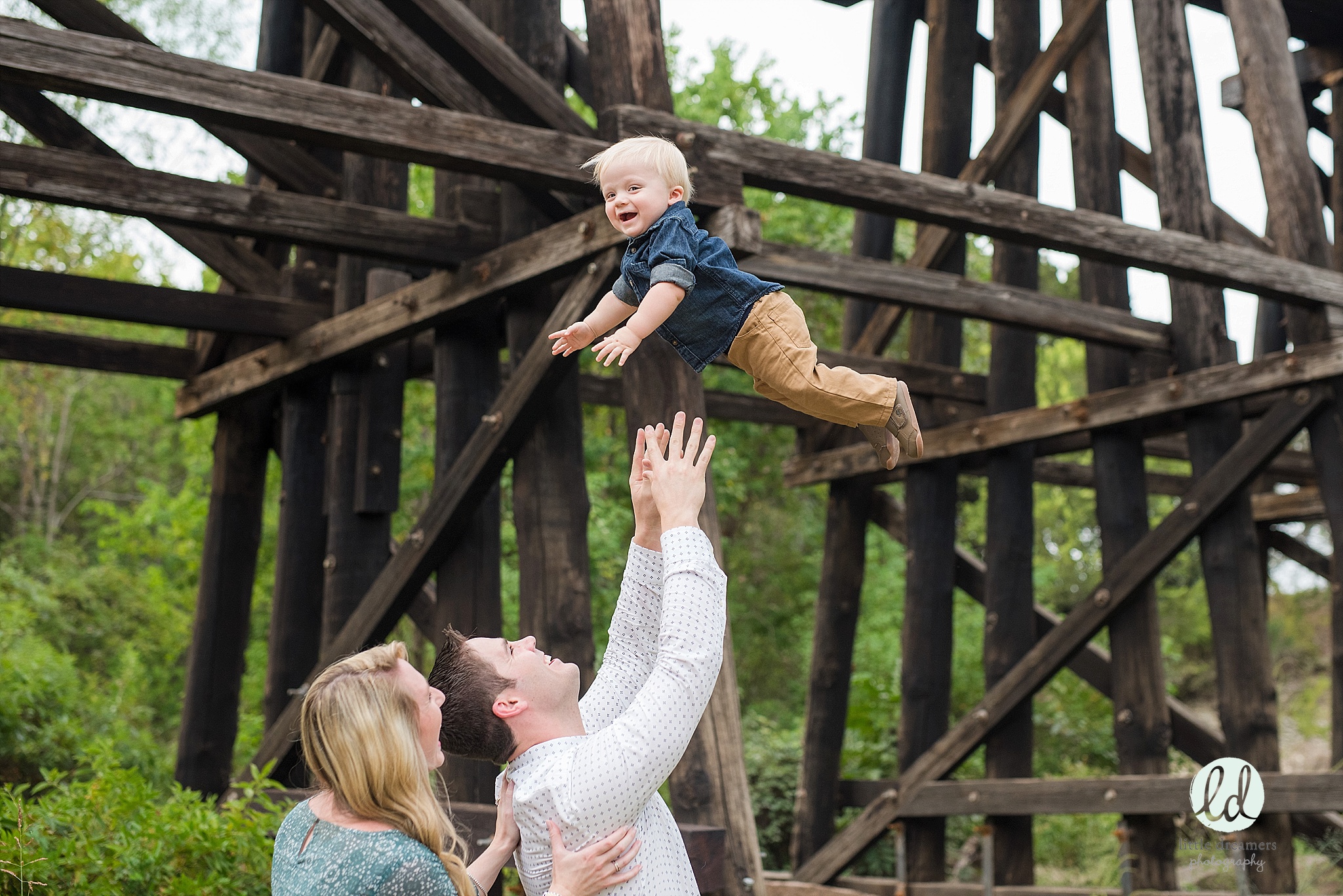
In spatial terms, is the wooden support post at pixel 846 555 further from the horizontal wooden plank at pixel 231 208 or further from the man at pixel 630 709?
the man at pixel 630 709

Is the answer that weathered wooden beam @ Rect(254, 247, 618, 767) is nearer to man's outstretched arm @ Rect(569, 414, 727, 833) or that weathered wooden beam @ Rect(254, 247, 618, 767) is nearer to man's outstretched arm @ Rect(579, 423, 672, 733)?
man's outstretched arm @ Rect(579, 423, 672, 733)

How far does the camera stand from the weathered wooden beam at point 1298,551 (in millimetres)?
9430

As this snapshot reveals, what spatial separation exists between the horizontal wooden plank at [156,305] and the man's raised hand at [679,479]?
14.7 ft

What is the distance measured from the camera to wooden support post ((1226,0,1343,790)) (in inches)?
240

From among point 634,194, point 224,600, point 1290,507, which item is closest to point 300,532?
point 224,600

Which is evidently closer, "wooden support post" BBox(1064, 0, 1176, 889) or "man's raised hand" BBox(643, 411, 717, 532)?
"man's raised hand" BBox(643, 411, 717, 532)

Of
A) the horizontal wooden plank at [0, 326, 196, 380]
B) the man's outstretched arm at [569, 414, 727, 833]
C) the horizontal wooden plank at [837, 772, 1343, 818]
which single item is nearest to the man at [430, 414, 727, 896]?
the man's outstretched arm at [569, 414, 727, 833]

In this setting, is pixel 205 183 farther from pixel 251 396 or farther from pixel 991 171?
pixel 991 171

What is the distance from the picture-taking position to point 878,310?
7988 millimetres

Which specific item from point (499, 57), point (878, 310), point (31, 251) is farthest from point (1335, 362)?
point (31, 251)

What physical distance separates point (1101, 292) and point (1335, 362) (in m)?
1.60

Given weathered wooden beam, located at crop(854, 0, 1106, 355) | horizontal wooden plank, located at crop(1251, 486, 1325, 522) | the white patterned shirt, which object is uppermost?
weathered wooden beam, located at crop(854, 0, 1106, 355)

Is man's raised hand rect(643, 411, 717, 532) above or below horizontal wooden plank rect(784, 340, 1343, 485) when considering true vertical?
below

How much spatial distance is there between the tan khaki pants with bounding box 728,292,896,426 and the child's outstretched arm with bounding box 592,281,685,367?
0.84 feet
